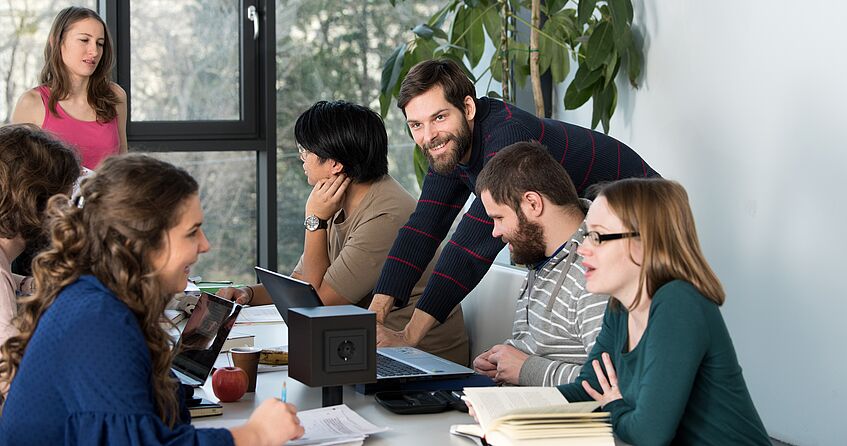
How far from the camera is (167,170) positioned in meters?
1.60

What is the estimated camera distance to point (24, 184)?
206cm

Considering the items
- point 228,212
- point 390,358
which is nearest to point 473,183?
point 390,358

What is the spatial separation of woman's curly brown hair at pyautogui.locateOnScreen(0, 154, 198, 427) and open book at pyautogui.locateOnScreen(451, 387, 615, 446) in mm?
510

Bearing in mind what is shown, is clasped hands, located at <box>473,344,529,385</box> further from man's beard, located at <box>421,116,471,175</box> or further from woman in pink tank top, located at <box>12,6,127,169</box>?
woman in pink tank top, located at <box>12,6,127,169</box>

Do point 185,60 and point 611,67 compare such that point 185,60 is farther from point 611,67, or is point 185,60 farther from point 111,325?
point 111,325

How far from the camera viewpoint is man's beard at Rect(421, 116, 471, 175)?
2771 mm

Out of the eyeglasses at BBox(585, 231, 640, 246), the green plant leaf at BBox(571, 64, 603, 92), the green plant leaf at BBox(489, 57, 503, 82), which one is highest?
the green plant leaf at BBox(489, 57, 503, 82)

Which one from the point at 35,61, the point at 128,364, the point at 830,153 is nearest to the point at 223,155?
the point at 35,61

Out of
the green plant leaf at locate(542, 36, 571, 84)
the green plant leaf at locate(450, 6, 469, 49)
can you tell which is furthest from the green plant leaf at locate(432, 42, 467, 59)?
the green plant leaf at locate(542, 36, 571, 84)

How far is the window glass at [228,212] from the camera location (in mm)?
5148

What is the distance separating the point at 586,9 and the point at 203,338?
2.31 metres

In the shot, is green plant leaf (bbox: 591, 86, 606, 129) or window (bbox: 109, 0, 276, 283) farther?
window (bbox: 109, 0, 276, 283)

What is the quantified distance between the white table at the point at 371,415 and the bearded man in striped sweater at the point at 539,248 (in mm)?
409

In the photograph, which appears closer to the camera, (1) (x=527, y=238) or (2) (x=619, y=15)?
(1) (x=527, y=238)
